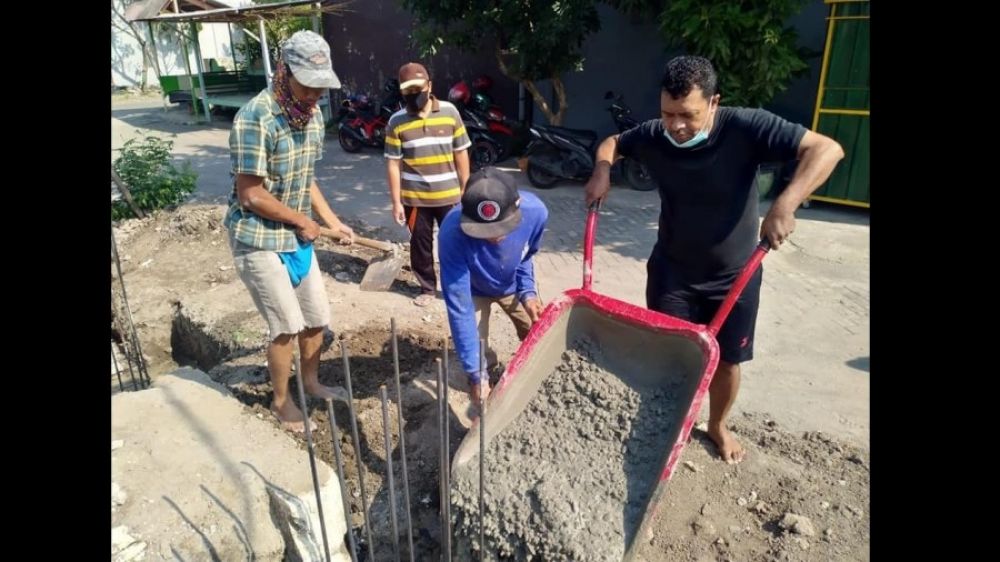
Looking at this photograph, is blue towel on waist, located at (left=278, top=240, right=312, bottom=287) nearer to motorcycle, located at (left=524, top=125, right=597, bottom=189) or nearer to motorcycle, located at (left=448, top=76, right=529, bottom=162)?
motorcycle, located at (left=524, top=125, right=597, bottom=189)

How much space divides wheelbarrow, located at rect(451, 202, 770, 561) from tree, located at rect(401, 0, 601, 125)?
182 inches

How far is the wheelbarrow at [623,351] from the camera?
2.21 metres

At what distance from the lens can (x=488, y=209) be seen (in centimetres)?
245

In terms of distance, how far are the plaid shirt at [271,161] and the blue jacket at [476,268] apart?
0.66 meters

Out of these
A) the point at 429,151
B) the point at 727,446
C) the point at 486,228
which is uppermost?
the point at 429,151

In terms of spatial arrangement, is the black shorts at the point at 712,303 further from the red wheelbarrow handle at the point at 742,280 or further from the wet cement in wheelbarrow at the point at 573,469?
the wet cement in wheelbarrow at the point at 573,469

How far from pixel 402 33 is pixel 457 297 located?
31.7ft

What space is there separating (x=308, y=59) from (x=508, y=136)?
21.7 ft

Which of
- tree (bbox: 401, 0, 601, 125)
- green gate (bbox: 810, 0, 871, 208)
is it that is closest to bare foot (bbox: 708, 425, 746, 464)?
green gate (bbox: 810, 0, 871, 208)

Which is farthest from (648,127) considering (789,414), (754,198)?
(789,414)

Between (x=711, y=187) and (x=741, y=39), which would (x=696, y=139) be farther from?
(x=741, y=39)

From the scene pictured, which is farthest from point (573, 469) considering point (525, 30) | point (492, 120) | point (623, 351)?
point (492, 120)

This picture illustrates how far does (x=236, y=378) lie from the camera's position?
3.46 metres

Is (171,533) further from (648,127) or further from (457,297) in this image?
(648,127)
